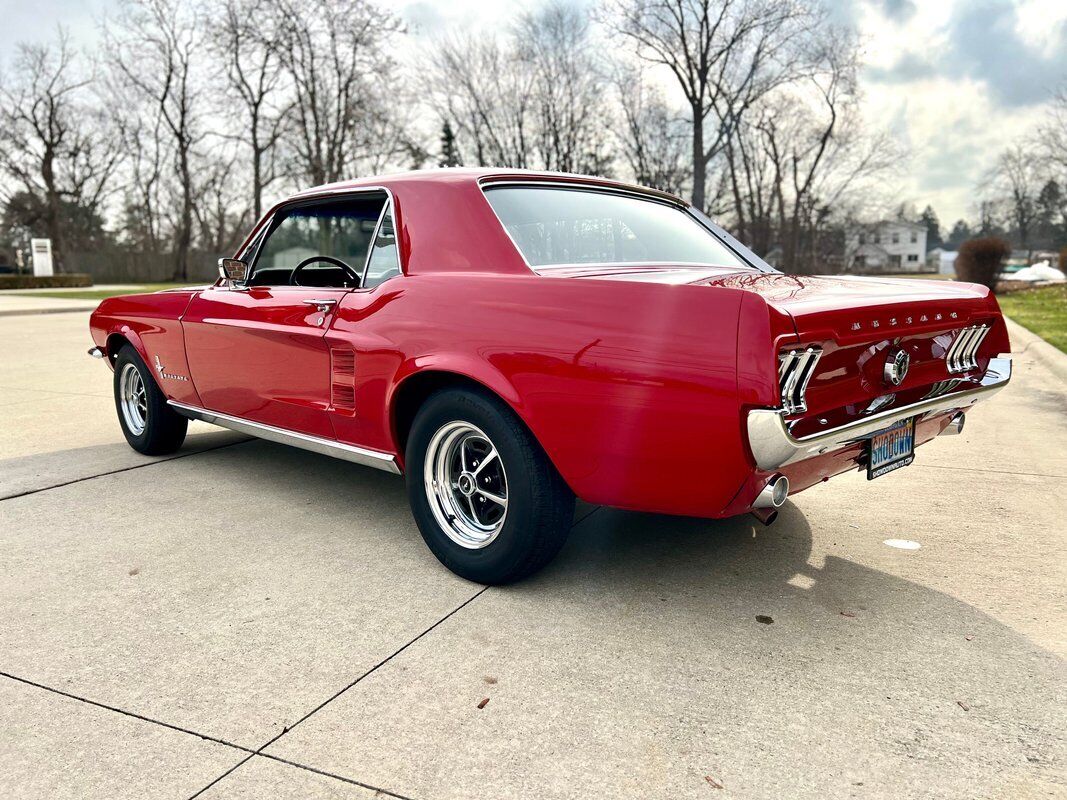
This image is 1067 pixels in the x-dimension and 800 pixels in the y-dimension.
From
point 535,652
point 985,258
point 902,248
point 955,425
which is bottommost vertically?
point 535,652

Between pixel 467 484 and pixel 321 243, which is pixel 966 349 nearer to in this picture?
pixel 467 484

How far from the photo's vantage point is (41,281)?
34938 mm

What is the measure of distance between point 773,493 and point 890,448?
28.5 inches

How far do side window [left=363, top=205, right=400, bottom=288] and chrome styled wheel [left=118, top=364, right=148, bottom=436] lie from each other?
2562mm

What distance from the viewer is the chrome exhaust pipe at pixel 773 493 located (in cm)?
247

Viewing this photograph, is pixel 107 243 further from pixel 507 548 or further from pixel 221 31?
pixel 507 548

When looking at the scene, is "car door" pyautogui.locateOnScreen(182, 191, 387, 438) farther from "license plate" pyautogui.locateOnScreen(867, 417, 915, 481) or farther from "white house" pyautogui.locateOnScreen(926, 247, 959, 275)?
"white house" pyautogui.locateOnScreen(926, 247, 959, 275)

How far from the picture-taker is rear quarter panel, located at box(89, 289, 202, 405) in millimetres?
4512

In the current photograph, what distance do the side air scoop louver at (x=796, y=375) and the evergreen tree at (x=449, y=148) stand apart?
39.2m

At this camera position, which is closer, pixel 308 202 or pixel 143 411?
pixel 308 202

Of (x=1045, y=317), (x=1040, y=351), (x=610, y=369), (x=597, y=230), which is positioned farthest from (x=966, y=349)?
(x=1045, y=317)

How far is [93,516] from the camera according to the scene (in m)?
3.88

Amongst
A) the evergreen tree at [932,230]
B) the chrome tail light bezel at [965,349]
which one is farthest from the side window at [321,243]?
the evergreen tree at [932,230]

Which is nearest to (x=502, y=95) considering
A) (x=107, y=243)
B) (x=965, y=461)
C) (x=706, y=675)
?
(x=107, y=243)
